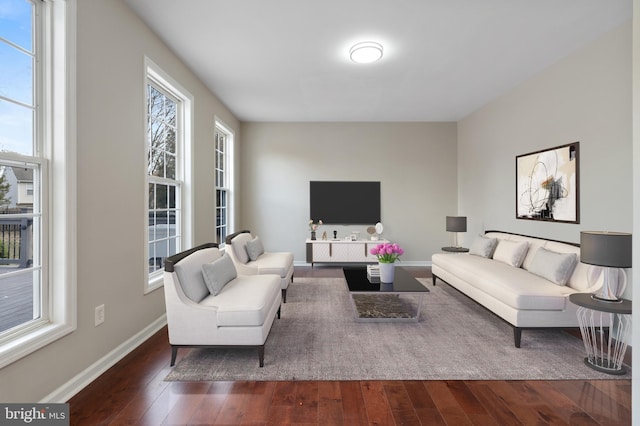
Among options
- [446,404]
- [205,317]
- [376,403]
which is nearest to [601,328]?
[446,404]

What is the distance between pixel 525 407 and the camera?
194 centimetres

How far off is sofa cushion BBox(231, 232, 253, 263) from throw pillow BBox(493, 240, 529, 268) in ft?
10.9

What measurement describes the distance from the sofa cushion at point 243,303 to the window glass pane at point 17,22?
2.03m

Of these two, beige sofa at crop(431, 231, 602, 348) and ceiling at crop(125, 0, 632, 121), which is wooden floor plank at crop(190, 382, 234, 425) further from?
ceiling at crop(125, 0, 632, 121)

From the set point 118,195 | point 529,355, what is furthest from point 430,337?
point 118,195

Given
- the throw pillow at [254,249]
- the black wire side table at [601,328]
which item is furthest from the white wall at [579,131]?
the throw pillow at [254,249]

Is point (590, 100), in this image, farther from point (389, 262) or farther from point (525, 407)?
point (525, 407)

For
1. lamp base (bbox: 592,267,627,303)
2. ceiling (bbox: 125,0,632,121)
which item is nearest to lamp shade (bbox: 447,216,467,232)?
ceiling (bbox: 125,0,632,121)

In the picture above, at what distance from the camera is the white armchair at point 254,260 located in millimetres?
3916

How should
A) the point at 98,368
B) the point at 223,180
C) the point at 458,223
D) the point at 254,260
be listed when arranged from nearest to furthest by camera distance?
the point at 98,368 → the point at 254,260 → the point at 458,223 → the point at 223,180

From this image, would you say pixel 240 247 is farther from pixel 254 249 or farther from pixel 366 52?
pixel 366 52

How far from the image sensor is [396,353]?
2.61 metres

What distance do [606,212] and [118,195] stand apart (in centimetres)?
438

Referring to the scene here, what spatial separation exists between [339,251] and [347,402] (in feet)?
13.5
